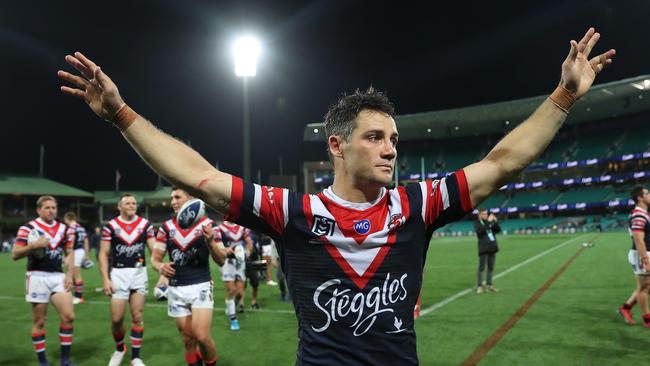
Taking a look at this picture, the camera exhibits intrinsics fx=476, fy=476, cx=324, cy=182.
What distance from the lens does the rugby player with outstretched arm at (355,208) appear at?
2.21m

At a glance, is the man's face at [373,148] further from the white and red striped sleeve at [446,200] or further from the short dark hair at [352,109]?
the white and red striped sleeve at [446,200]

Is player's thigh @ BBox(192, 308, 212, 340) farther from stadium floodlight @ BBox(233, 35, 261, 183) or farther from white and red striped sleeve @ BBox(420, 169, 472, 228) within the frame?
stadium floodlight @ BBox(233, 35, 261, 183)

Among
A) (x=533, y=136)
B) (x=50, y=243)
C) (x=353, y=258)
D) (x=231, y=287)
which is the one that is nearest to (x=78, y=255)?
(x=231, y=287)

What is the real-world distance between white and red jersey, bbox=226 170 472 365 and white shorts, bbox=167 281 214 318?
4.14 meters

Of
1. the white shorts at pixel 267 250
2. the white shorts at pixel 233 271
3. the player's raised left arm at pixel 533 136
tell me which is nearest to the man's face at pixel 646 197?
the player's raised left arm at pixel 533 136

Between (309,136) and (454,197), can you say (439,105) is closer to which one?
(309,136)

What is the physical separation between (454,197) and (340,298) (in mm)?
753

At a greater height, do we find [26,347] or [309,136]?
[309,136]

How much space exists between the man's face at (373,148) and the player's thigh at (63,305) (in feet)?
21.9

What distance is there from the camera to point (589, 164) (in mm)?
63750

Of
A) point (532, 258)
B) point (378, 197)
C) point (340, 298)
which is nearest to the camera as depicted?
point (340, 298)

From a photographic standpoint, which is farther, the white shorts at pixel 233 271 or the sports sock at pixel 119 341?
the white shorts at pixel 233 271

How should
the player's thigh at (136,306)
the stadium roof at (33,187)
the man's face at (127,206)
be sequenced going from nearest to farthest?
the player's thigh at (136,306), the man's face at (127,206), the stadium roof at (33,187)

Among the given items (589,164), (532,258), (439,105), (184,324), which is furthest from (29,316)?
(589,164)
